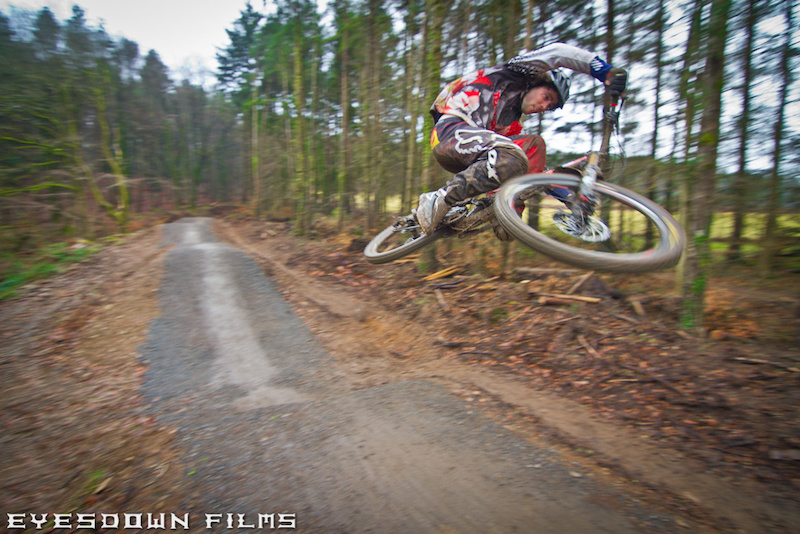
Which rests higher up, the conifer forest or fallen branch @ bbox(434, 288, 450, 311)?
the conifer forest

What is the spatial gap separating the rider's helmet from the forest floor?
10.7 feet

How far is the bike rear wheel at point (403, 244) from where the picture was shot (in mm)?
4641

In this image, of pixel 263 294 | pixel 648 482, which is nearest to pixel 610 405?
pixel 648 482

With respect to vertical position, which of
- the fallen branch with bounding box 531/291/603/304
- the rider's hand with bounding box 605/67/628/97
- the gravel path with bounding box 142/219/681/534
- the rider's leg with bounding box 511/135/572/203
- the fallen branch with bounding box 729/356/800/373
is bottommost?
the gravel path with bounding box 142/219/681/534

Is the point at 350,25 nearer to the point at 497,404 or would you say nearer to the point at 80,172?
the point at 80,172

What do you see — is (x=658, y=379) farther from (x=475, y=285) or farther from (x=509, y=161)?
(x=475, y=285)

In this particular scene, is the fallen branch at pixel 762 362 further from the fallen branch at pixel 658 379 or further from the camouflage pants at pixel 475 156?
the camouflage pants at pixel 475 156

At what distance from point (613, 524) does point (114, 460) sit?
448 cm

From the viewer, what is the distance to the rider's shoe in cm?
407

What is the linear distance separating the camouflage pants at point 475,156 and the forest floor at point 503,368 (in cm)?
251

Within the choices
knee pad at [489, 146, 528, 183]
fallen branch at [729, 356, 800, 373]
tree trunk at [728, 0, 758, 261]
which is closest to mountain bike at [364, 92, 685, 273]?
knee pad at [489, 146, 528, 183]

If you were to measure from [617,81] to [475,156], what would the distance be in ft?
4.19

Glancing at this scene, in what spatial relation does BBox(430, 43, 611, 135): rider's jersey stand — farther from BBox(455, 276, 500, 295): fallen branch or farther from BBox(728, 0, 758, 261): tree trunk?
BBox(728, 0, 758, 261): tree trunk

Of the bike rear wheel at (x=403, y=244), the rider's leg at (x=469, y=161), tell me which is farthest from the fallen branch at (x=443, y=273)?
the rider's leg at (x=469, y=161)
